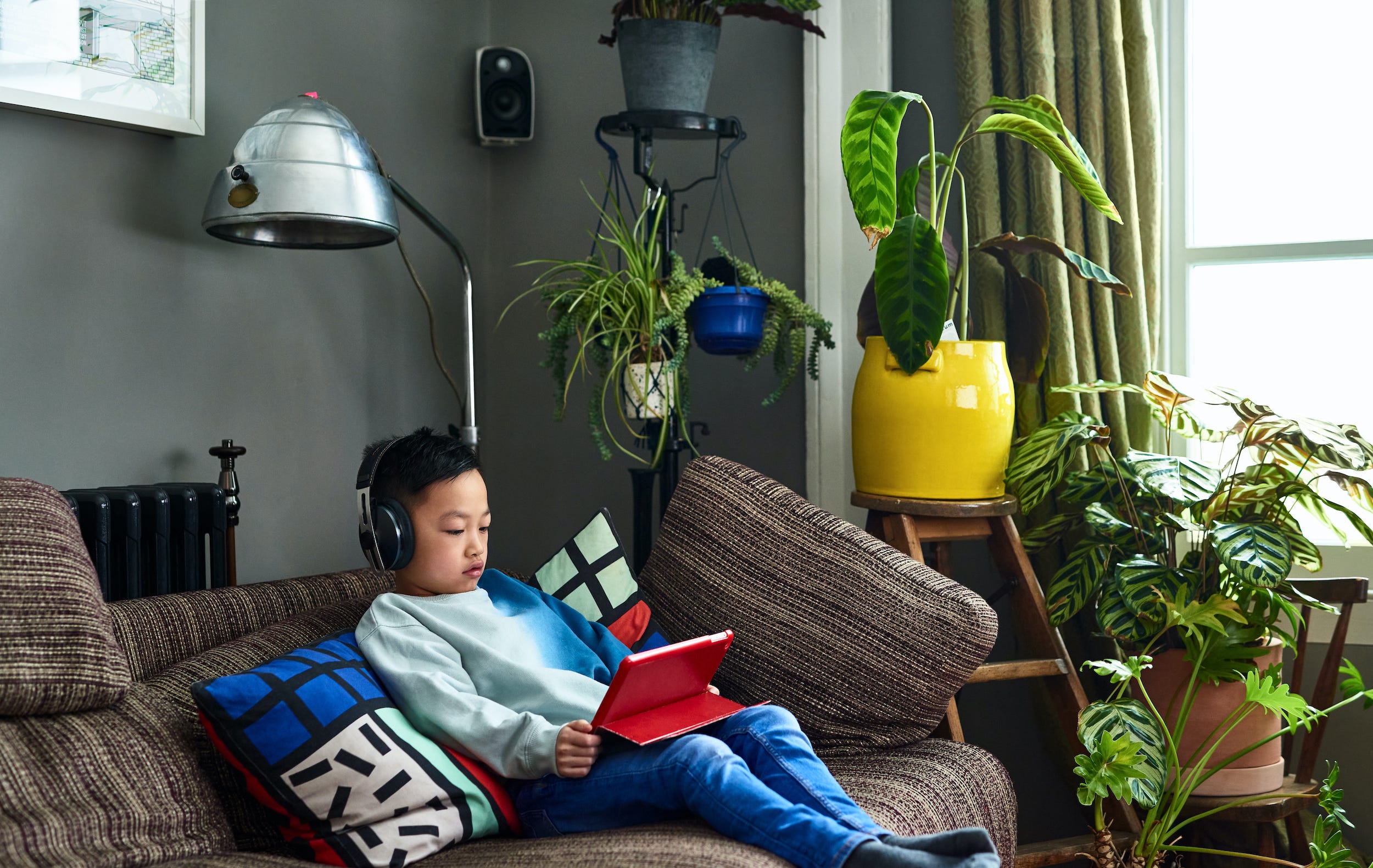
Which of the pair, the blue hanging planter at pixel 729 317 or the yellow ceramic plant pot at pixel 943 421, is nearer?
the yellow ceramic plant pot at pixel 943 421

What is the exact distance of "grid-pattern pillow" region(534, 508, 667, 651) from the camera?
5.57 feet

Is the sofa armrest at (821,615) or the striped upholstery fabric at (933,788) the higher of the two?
the sofa armrest at (821,615)

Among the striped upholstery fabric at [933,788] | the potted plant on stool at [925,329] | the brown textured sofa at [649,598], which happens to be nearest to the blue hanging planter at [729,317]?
the potted plant on stool at [925,329]

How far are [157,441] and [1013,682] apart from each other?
5.95 ft

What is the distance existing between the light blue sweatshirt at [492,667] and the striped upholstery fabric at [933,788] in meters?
0.38

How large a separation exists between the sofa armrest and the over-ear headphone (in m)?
0.48

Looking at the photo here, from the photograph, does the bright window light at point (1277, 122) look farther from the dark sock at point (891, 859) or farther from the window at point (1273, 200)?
the dark sock at point (891, 859)

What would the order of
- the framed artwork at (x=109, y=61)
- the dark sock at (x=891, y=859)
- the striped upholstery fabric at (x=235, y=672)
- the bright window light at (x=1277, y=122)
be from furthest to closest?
the bright window light at (x=1277, y=122) → the framed artwork at (x=109, y=61) → the striped upholstery fabric at (x=235, y=672) → the dark sock at (x=891, y=859)

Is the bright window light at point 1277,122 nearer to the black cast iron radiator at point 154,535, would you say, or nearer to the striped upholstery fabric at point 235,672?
the striped upholstery fabric at point 235,672

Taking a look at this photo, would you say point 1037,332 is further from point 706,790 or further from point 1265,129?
point 706,790

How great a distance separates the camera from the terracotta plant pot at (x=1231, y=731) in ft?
5.99

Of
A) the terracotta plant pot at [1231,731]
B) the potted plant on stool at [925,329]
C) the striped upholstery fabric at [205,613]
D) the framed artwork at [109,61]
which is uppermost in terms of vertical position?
the framed artwork at [109,61]

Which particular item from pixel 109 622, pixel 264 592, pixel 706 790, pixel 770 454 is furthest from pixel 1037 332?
pixel 109 622

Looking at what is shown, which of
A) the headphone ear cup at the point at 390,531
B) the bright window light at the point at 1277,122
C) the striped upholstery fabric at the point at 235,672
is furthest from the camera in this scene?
the bright window light at the point at 1277,122
